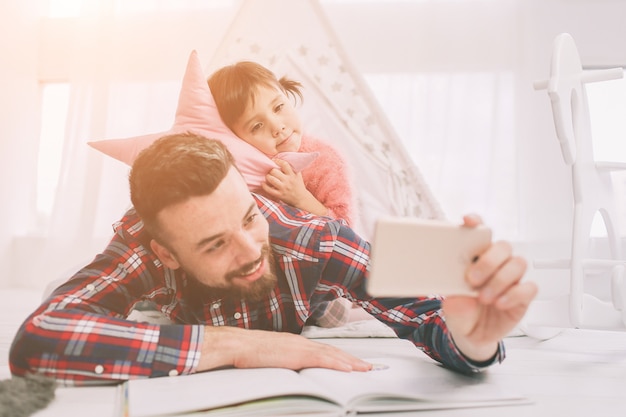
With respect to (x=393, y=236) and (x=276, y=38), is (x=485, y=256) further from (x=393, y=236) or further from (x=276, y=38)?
(x=276, y=38)

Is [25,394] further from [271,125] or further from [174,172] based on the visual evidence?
[271,125]

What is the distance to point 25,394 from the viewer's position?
0.59 metres

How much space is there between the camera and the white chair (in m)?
0.96

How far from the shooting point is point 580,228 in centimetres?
99

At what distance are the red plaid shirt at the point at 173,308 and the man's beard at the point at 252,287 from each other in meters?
0.01

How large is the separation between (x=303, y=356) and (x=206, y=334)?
0.11m

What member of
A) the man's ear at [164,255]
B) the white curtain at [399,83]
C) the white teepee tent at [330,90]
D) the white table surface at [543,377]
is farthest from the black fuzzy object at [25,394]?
the white curtain at [399,83]

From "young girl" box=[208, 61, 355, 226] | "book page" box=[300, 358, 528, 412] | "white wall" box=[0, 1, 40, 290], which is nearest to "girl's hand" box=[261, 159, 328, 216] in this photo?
"young girl" box=[208, 61, 355, 226]

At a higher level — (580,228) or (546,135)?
(546,135)

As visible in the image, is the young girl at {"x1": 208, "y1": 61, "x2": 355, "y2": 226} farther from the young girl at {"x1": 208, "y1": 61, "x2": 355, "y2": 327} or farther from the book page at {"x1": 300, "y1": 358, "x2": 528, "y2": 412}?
Result: the book page at {"x1": 300, "y1": 358, "x2": 528, "y2": 412}

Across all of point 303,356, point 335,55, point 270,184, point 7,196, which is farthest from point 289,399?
point 7,196

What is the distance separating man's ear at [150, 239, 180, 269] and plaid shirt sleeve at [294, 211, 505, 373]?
0.62ft

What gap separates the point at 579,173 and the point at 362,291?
18.0 inches

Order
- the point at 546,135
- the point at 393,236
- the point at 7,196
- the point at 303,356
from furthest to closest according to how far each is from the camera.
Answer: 1. the point at 7,196
2. the point at 546,135
3. the point at 303,356
4. the point at 393,236
